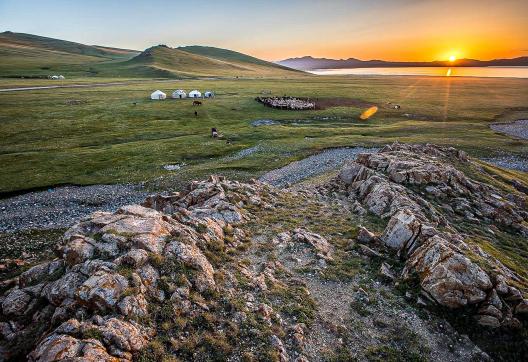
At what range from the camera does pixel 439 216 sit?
26.5 m

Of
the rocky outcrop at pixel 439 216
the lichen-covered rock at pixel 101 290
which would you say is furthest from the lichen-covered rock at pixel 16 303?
the rocky outcrop at pixel 439 216

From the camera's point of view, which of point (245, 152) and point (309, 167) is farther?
point (245, 152)

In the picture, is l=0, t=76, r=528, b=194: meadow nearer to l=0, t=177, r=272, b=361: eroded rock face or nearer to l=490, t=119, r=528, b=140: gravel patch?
l=490, t=119, r=528, b=140: gravel patch

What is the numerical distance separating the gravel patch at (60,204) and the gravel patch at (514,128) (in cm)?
8955

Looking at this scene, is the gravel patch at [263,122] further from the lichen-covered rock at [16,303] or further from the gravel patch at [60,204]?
the lichen-covered rock at [16,303]

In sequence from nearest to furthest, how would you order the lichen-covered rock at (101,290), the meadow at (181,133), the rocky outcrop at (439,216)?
the lichen-covered rock at (101,290) → the rocky outcrop at (439,216) → the meadow at (181,133)

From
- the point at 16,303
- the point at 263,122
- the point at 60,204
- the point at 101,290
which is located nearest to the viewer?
the point at 101,290

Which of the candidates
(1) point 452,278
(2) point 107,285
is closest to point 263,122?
(1) point 452,278

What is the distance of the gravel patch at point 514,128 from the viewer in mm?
80562

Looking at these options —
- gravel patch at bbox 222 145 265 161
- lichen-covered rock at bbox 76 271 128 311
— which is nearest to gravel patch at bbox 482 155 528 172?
gravel patch at bbox 222 145 265 161

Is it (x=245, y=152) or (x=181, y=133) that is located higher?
(x=181, y=133)

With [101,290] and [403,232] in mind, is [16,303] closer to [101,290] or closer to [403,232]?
[101,290]

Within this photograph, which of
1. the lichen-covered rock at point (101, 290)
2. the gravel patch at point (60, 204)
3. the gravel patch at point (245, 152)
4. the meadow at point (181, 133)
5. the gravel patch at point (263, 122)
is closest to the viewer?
the lichen-covered rock at point (101, 290)

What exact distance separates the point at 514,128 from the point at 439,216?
8344cm
